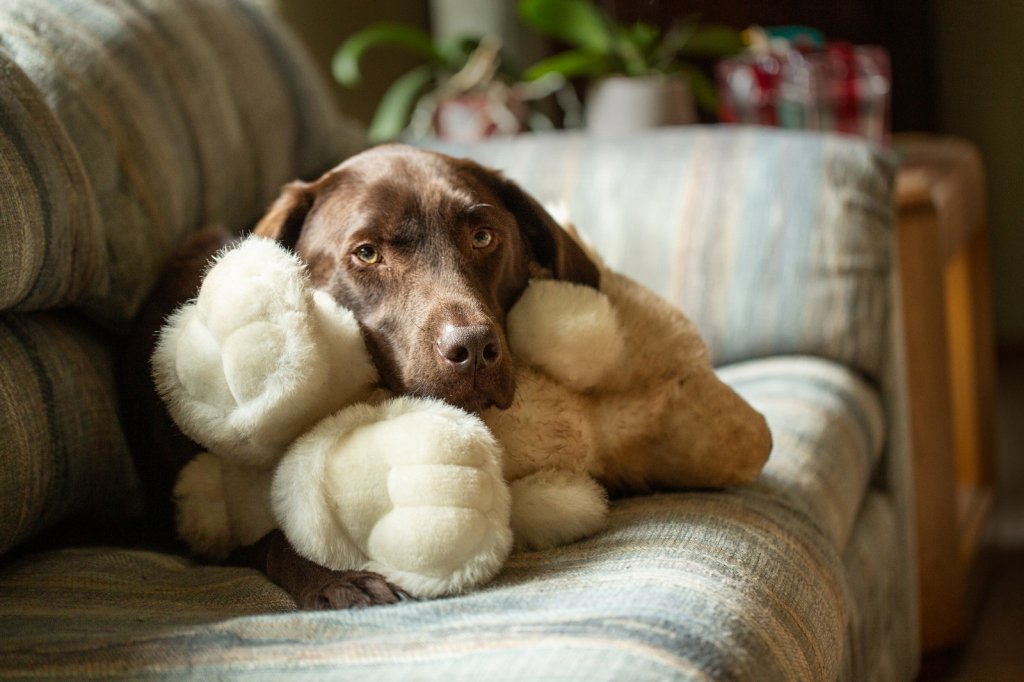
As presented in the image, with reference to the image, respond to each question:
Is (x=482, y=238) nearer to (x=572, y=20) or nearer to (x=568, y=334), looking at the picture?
(x=568, y=334)

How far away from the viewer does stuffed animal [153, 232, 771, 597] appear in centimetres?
90

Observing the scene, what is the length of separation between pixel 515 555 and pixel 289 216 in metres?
0.52

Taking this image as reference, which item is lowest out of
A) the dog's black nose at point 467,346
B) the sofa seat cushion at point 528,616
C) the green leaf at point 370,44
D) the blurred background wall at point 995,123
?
the blurred background wall at point 995,123

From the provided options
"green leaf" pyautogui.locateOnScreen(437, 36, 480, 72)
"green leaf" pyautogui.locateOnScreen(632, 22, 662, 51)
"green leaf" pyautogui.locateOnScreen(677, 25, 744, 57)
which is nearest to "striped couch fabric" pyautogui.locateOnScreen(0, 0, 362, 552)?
"green leaf" pyautogui.locateOnScreen(437, 36, 480, 72)

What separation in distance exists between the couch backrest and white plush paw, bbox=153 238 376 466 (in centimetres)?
100

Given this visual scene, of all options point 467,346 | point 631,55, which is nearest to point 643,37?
point 631,55

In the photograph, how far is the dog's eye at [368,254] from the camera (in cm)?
112

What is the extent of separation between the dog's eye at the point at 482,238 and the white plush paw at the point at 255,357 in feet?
0.69

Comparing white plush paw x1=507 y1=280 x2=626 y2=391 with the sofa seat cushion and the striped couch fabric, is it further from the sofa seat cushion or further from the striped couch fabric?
the striped couch fabric

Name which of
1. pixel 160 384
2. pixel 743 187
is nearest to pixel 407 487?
pixel 160 384

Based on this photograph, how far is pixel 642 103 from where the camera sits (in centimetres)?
256

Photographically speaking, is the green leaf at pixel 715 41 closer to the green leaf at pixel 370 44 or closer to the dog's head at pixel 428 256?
the green leaf at pixel 370 44

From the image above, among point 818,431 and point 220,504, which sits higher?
point 220,504

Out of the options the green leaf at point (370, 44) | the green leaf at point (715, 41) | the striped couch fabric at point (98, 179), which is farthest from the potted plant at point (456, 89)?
the striped couch fabric at point (98, 179)
